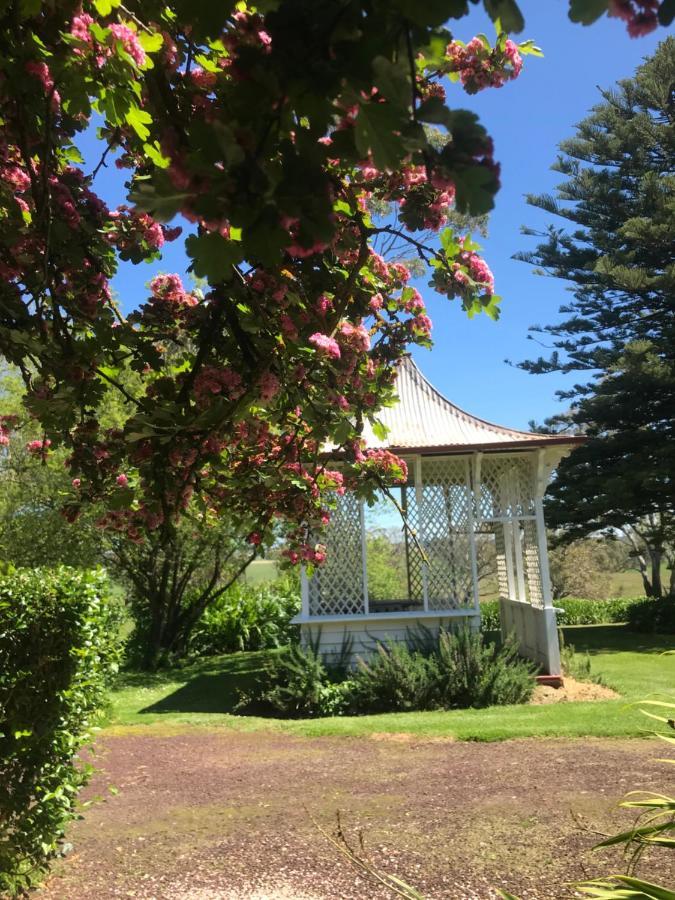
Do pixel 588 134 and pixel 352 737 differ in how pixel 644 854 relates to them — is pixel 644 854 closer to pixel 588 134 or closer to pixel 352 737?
pixel 352 737

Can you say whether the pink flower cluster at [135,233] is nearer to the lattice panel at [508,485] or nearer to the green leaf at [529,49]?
the green leaf at [529,49]

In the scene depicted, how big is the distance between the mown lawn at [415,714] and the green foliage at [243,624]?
1.74 meters

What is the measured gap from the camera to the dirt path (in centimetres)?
352

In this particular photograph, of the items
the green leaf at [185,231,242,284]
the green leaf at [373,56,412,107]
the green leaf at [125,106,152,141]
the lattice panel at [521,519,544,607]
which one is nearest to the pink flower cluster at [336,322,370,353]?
the green leaf at [125,106,152,141]

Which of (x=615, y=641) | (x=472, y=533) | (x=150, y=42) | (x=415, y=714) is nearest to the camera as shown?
(x=150, y=42)

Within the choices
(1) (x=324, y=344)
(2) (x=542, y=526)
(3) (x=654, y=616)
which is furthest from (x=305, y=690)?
(3) (x=654, y=616)

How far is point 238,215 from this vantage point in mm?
908

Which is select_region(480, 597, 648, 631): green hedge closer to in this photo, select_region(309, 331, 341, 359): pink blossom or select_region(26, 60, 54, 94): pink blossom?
select_region(309, 331, 341, 359): pink blossom

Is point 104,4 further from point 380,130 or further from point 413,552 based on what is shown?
→ point 413,552

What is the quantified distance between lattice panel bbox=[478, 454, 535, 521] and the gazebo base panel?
1696 millimetres

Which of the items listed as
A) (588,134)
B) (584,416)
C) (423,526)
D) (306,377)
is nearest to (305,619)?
(423,526)

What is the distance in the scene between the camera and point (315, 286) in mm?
2441

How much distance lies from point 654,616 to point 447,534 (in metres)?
9.72

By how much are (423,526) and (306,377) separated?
24.4 ft
